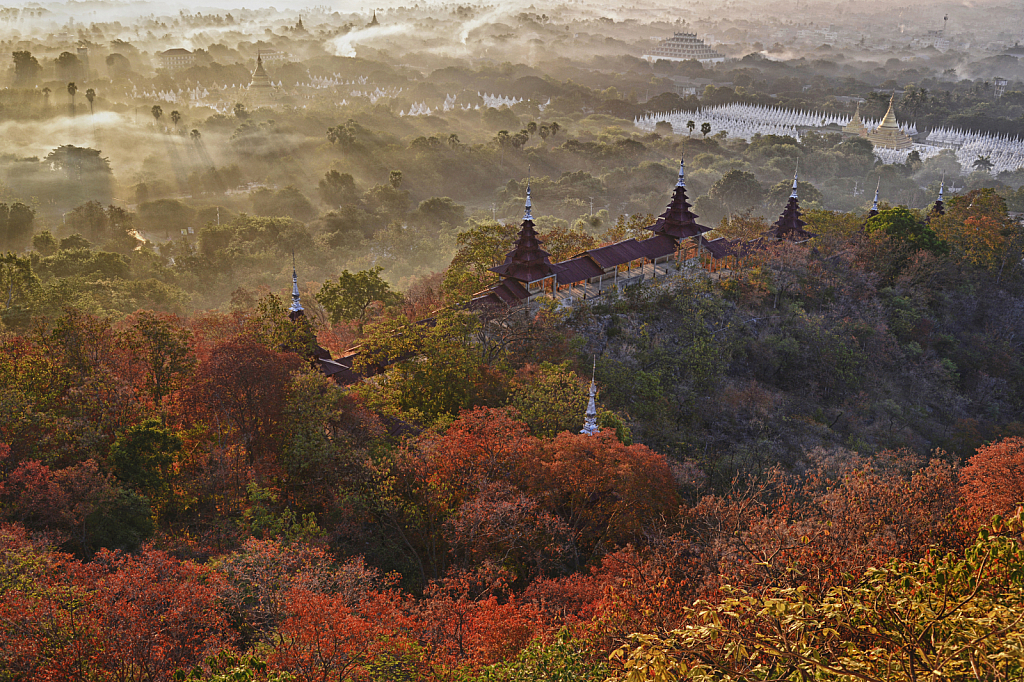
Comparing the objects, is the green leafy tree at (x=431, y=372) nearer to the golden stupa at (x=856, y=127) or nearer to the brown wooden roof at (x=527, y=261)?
the brown wooden roof at (x=527, y=261)

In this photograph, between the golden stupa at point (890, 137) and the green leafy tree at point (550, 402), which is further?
the golden stupa at point (890, 137)

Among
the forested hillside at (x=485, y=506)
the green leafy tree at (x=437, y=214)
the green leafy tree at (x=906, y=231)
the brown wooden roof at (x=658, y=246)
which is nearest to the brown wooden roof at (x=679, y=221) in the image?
the brown wooden roof at (x=658, y=246)

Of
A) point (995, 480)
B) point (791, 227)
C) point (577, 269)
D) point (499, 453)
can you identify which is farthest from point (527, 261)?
point (995, 480)

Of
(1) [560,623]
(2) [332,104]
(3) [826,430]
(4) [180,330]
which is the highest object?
(2) [332,104]

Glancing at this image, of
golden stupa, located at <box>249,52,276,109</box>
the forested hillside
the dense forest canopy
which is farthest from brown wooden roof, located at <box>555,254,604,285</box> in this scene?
golden stupa, located at <box>249,52,276,109</box>

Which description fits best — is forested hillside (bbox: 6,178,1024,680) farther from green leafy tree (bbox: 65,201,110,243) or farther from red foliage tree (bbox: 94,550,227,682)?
green leafy tree (bbox: 65,201,110,243)

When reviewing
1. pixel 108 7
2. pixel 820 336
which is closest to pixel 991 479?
pixel 820 336

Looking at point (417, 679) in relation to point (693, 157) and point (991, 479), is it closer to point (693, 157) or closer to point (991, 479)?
point (991, 479)
